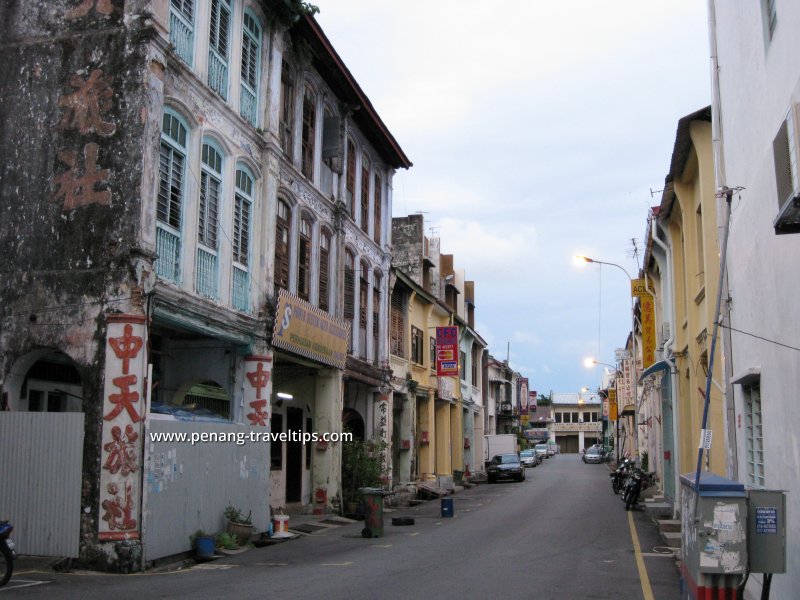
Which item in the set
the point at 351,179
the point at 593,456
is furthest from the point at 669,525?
the point at 593,456

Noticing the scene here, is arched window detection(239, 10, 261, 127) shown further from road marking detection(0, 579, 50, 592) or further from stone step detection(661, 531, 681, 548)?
stone step detection(661, 531, 681, 548)

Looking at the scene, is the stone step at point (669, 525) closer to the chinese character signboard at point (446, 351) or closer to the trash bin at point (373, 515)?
the trash bin at point (373, 515)

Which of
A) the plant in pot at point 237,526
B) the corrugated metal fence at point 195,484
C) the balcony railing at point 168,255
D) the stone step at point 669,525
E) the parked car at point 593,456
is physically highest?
the balcony railing at point 168,255

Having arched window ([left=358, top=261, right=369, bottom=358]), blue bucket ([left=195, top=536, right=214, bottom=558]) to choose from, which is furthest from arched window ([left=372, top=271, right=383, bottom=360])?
blue bucket ([left=195, top=536, right=214, bottom=558])

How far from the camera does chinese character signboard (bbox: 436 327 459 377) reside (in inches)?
1431

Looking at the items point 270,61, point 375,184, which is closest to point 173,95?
point 270,61

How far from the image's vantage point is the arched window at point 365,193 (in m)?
28.3

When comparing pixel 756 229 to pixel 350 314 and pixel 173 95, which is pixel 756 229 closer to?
pixel 173 95

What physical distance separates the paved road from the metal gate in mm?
804

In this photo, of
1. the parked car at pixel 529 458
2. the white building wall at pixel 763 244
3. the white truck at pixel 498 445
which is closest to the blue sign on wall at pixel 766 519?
the white building wall at pixel 763 244

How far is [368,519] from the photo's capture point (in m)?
19.0

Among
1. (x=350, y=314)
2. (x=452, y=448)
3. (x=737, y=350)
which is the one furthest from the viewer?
(x=452, y=448)

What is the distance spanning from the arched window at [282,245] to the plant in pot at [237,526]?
18.1 ft

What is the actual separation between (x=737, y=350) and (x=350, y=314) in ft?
52.3
